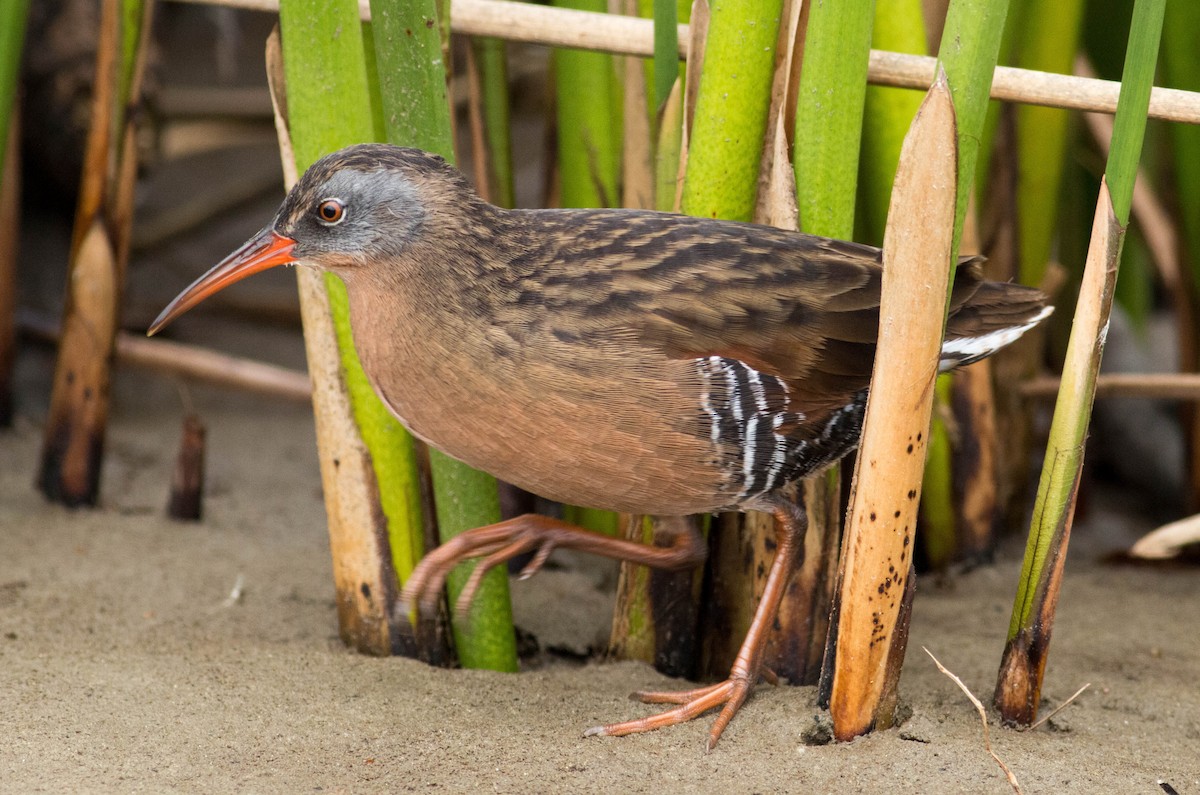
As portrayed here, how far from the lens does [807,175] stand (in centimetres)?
218

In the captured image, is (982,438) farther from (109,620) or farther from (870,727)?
(109,620)

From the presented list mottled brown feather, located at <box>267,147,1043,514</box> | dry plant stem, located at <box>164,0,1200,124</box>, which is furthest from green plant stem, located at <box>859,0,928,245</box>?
mottled brown feather, located at <box>267,147,1043,514</box>

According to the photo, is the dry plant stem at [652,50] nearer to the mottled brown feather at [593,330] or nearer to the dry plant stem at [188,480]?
the mottled brown feather at [593,330]

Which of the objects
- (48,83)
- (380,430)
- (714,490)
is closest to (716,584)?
(714,490)

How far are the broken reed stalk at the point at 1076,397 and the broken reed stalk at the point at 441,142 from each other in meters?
0.93

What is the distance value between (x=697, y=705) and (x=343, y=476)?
0.79 meters

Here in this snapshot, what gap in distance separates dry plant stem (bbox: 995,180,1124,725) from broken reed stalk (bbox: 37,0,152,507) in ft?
6.85

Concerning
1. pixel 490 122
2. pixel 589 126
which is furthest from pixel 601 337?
pixel 490 122

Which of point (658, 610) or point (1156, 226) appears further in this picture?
point (1156, 226)

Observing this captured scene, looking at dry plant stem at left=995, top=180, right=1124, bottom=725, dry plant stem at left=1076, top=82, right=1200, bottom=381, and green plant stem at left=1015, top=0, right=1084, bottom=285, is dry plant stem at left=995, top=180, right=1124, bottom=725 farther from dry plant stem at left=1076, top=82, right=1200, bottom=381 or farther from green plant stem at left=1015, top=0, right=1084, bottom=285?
dry plant stem at left=1076, top=82, right=1200, bottom=381

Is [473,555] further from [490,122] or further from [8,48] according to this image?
[8,48]

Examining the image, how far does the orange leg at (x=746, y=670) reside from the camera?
2168mm

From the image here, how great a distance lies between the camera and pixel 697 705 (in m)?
2.21

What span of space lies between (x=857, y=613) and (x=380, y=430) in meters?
0.94
